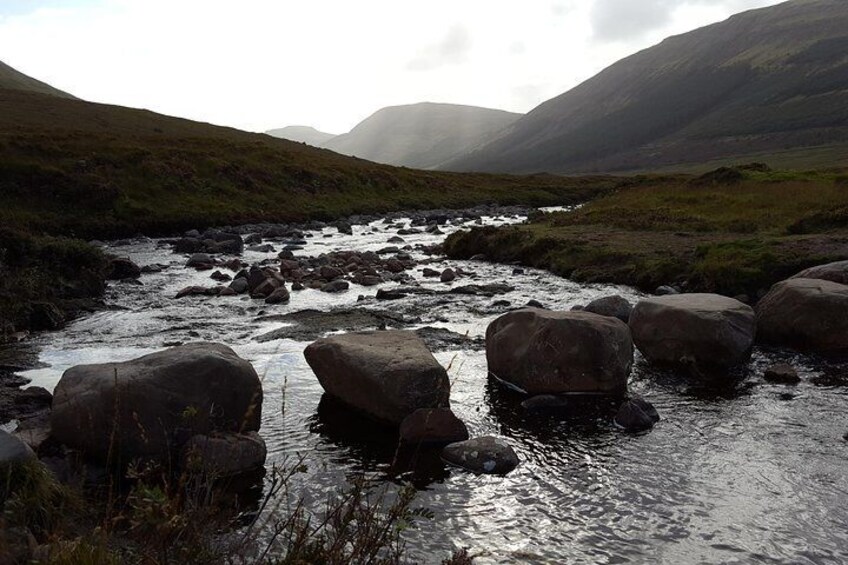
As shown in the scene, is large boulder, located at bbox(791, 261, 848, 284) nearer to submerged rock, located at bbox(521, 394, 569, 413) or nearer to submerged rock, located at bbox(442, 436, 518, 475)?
submerged rock, located at bbox(521, 394, 569, 413)

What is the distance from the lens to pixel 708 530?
23.3ft

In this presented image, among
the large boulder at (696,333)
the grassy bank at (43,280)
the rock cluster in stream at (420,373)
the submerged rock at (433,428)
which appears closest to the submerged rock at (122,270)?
the grassy bank at (43,280)

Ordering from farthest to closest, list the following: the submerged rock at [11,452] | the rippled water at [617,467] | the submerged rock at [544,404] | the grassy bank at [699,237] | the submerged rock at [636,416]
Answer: the grassy bank at [699,237]
the submerged rock at [544,404]
the submerged rock at [636,416]
the rippled water at [617,467]
the submerged rock at [11,452]

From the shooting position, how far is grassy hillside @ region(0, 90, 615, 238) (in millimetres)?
39375

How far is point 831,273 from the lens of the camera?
15492 mm

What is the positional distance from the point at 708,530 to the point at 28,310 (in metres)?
16.8

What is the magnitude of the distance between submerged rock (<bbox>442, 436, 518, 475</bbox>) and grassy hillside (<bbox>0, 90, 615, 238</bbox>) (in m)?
21.8

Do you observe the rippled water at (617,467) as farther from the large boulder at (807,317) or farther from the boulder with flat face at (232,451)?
the large boulder at (807,317)

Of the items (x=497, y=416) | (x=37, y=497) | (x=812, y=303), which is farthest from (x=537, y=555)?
(x=812, y=303)

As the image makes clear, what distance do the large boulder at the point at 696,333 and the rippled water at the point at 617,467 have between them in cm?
47

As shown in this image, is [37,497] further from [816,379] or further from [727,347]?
[816,379]

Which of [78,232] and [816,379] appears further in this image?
[78,232]

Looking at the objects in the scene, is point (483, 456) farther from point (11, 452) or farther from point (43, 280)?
point (43, 280)

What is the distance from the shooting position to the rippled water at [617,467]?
6883 millimetres
